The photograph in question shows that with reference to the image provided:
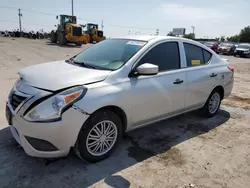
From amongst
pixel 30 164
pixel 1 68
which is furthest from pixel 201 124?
pixel 1 68

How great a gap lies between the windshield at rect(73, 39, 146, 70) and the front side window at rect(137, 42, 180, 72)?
20cm

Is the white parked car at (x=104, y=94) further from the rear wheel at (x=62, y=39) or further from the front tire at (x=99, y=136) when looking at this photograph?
the rear wheel at (x=62, y=39)

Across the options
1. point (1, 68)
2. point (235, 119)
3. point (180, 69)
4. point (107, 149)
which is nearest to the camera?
point (107, 149)

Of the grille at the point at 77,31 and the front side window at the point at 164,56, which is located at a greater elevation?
the grille at the point at 77,31

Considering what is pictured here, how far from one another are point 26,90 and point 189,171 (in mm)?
2253

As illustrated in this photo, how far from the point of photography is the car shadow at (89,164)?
2527 mm

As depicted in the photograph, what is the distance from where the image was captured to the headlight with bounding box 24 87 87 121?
241 centimetres

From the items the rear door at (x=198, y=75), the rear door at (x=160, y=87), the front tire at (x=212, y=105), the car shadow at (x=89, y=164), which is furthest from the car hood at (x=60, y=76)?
the front tire at (x=212, y=105)

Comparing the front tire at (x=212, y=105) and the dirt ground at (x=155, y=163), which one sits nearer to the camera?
the dirt ground at (x=155, y=163)

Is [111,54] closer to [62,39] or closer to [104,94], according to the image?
[104,94]

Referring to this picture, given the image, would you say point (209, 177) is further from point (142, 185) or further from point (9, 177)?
point (9, 177)

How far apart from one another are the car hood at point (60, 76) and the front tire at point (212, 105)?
2.62 m

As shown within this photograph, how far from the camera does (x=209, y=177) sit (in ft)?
9.22

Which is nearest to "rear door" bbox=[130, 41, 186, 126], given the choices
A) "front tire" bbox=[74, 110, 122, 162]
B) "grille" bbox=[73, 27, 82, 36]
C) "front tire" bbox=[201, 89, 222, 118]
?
"front tire" bbox=[74, 110, 122, 162]
